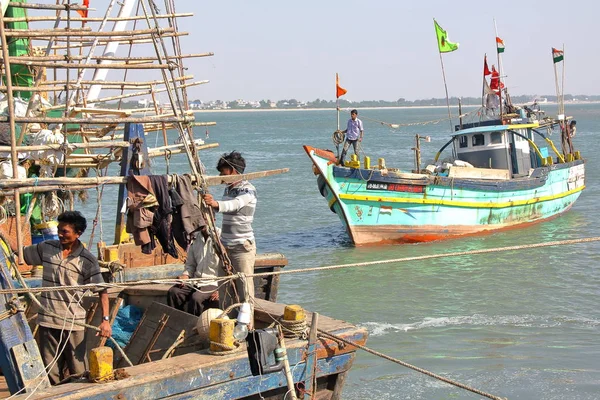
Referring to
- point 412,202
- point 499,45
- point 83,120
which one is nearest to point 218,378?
point 83,120

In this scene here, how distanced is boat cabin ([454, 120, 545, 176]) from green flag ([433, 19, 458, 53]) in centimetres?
229

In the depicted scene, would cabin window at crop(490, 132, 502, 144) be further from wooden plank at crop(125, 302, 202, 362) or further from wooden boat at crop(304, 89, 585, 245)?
wooden plank at crop(125, 302, 202, 362)

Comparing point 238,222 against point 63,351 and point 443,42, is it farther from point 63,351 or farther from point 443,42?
point 443,42

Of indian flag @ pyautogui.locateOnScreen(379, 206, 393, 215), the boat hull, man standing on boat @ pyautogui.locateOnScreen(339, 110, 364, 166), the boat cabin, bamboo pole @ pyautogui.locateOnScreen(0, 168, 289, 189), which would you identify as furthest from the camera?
the boat cabin

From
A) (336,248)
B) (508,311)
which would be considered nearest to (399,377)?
(508,311)

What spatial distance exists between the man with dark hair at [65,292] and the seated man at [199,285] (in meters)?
1.03

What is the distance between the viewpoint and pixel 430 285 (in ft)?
48.8

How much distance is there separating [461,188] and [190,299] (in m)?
13.1

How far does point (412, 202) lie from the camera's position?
18.6 meters

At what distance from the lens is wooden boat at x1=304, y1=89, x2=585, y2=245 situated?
18312 millimetres

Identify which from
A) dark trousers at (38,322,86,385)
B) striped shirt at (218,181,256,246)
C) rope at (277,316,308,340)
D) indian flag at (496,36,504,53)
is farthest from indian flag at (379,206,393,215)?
dark trousers at (38,322,86,385)

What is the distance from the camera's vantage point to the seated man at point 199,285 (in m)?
6.80

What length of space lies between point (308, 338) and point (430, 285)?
9316 millimetres

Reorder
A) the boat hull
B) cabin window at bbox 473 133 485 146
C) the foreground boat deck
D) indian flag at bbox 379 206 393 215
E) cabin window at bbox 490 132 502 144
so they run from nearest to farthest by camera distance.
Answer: the foreground boat deck
the boat hull
indian flag at bbox 379 206 393 215
cabin window at bbox 490 132 502 144
cabin window at bbox 473 133 485 146
